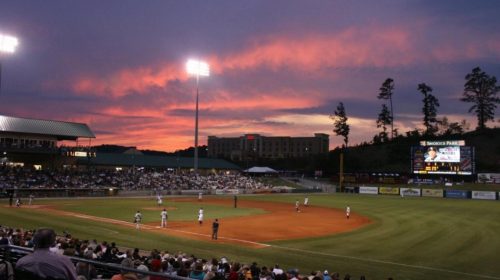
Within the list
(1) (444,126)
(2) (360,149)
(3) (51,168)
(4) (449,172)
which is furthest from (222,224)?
(1) (444,126)

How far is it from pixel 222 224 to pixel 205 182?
49832mm

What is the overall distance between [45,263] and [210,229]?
31.4 metres

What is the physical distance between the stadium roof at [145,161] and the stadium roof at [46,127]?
10.2 meters

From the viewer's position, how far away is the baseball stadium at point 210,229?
1546 centimetres

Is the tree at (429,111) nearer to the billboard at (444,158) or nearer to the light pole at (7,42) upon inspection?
the billboard at (444,158)

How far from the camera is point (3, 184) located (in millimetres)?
61844

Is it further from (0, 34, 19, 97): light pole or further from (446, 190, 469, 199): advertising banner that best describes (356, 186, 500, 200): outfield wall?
(0, 34, 19, 97): light pole

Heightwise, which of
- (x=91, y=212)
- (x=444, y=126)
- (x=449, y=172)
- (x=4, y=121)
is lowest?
(x=91, y=212)

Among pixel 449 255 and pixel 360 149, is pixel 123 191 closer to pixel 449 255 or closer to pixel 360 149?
pixel 449 255

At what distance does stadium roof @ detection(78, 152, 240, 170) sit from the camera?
327 feet

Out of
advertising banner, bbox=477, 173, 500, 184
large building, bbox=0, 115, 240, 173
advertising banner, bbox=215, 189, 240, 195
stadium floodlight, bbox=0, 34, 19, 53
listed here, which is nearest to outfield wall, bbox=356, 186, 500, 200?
advertising banner, bbox=477, 173, 500, 184

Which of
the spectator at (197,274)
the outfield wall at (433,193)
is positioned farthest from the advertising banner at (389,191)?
the spectator at (197,274)

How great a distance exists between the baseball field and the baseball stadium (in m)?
0.08

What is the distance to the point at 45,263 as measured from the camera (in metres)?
4.73
